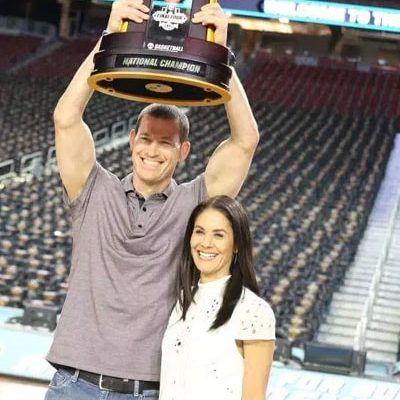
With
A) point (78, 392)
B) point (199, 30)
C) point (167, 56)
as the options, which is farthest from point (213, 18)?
point (78, 392)

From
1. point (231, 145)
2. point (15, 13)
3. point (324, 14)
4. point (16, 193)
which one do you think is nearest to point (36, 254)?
point (16, 193)

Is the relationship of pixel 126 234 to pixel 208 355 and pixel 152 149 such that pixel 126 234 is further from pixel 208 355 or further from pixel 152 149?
pixel 208 355

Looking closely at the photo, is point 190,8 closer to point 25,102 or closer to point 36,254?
point 36,254

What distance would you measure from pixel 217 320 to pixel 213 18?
62cm

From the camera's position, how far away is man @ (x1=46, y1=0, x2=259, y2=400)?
6.64 ft

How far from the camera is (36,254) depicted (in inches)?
385

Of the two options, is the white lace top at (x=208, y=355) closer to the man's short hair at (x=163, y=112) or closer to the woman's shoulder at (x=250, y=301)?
the woman's shoulder at (x=250, y=301)

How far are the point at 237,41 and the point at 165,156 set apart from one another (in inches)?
860

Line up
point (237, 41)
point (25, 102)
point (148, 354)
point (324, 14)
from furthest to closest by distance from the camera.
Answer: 1. point (237, 41)
2. point (25, 102)
3. point (324, 14)
4. point (148, 354)

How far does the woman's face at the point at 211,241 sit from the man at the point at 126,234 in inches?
2.8

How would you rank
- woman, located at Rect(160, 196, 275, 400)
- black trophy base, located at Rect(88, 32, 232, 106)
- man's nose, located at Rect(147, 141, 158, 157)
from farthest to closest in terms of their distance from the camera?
man's nose, located at Rect(147, 141, 158, 157), woman, located at Rect(160, 196, 275, 400), black trophy base, located at Rect(88, 32, 232, 106)

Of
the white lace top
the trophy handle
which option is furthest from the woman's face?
the trophy handle

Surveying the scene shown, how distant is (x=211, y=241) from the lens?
2.03 metres

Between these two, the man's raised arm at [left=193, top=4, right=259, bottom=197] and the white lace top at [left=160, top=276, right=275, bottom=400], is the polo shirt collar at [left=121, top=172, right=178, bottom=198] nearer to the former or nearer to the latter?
the man's raised arm at [left=193, top=4, right=259, bottom=197]
